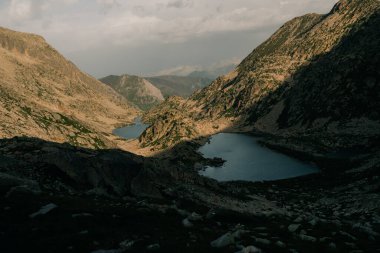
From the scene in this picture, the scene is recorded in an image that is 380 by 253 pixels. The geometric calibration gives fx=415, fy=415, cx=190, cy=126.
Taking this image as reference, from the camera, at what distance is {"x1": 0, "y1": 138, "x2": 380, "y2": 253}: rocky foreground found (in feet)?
79.7

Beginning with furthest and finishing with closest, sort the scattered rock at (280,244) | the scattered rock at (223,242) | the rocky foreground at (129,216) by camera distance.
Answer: the scattered rock at (280,244)
the rocky foreground at (129,216)
the scattered rock at (223,242)

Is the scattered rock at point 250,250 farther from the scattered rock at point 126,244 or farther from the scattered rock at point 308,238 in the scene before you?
the scattered rock at point 308,238

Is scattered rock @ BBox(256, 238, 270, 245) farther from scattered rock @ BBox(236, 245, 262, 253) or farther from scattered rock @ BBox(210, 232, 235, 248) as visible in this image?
scattered rock @ BBox(236, 245, 262, 253)

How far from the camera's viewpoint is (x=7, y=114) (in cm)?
18488

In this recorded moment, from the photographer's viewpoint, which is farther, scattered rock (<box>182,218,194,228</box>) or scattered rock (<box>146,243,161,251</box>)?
scattered rock (<box>182,218,194,228</box>)

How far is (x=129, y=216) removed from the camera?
3039cm

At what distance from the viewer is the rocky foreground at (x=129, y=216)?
79.7 ft

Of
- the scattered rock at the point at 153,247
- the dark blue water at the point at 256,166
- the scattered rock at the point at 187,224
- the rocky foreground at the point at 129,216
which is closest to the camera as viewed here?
the scattered rock at the point at 153,247

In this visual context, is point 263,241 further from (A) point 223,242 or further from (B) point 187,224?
(B) point 187,224

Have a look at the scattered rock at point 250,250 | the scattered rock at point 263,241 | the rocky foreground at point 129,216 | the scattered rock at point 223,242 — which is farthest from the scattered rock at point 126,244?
the scattered rock at point 263,241

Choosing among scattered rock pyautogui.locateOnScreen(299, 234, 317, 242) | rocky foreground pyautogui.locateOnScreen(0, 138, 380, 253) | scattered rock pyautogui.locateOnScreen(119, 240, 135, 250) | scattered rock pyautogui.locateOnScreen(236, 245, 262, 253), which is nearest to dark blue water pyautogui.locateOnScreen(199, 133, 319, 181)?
rocky foreground pyautogui.locateOnScreen(0, 138, 380, 253)

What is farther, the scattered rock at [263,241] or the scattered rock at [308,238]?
the scattered rock at [308,238]

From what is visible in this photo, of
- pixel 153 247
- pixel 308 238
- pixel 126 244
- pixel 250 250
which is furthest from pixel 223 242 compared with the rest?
pixel 308 238

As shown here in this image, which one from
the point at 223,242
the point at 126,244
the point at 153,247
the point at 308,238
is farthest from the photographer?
the point at 308,238
